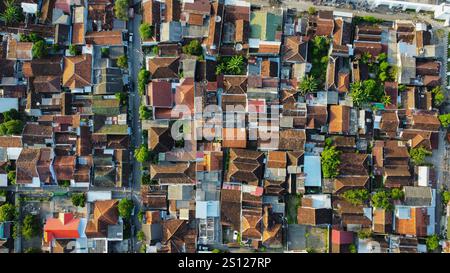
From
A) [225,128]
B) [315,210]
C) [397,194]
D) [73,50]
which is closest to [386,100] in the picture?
[397,194]

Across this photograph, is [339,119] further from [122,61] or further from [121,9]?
[121,9]

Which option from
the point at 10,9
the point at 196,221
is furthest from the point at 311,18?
the point at 10,9

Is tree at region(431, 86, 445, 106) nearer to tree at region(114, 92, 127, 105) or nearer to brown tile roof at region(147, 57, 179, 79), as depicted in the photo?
brown tile roof at region(147, 57, 179, 79)

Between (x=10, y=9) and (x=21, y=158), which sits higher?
(x=10, y=9)

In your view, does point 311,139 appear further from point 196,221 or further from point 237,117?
point 196,221

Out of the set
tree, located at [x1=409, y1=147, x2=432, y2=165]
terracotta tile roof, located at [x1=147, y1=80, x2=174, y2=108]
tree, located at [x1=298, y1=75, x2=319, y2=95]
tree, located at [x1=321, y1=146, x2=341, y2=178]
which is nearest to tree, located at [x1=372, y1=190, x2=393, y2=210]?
tree, located at [x1=321, y1=146, x2=341, y2=178]

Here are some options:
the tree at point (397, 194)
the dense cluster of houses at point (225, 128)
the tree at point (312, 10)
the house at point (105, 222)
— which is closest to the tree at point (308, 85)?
the dense cluster of houses at point (225, 128)
